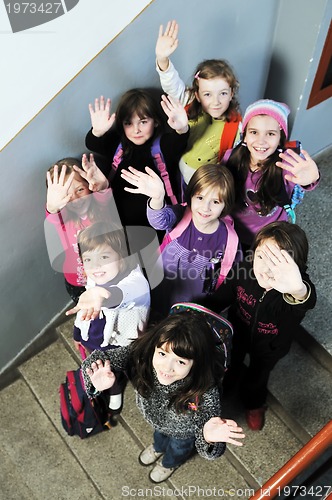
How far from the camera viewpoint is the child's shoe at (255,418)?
2.72 meters

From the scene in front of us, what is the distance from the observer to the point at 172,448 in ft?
8.48

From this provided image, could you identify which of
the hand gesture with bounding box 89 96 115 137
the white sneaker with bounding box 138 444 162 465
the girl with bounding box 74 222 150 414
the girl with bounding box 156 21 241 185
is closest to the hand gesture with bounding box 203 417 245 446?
the girl with bounding box 74 222 150 414

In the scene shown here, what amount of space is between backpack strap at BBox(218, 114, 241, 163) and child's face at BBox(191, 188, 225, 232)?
44 cm

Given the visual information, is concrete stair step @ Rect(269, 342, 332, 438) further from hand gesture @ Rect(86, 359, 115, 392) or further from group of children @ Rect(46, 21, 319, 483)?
hand gesture @ Rect(86, 359, 115, 392)

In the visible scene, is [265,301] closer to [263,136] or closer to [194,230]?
[194,230]

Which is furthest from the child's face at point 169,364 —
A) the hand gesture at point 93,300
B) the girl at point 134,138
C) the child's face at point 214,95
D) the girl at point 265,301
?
the child's face at point 214,95

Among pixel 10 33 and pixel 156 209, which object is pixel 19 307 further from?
pixel 10 33

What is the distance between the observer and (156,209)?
2457mm

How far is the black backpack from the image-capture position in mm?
2824

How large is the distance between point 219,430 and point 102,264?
0.80 m

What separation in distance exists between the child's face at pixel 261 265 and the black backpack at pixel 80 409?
1.18 m

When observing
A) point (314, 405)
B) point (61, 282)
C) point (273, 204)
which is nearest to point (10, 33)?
point (273, 204)

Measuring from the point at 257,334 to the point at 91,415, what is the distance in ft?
3.40

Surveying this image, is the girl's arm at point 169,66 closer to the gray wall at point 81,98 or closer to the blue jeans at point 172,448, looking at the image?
the gray wall at point 81,98
